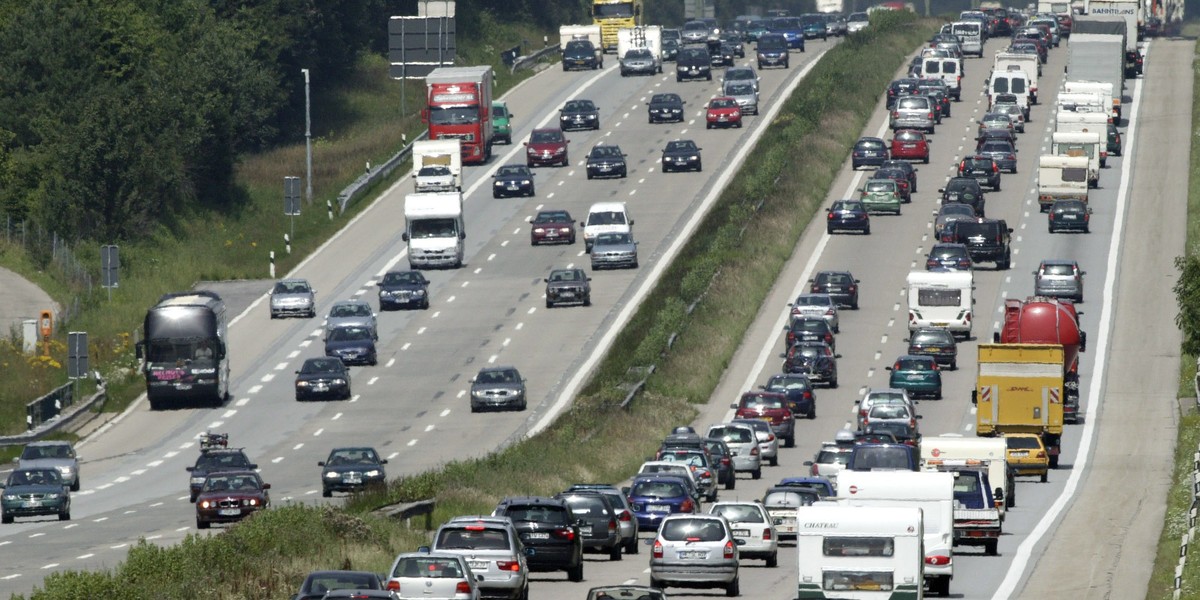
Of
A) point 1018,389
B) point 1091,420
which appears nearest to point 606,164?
point 1091,420

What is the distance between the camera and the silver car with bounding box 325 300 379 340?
7412 cm

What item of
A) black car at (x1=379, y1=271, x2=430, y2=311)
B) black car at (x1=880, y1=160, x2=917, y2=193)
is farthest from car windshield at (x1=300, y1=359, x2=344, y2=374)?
black car at (x1=880, y1=160, x2=917, y2=193)

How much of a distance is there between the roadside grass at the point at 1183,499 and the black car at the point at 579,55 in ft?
144

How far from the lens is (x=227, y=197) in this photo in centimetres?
10338

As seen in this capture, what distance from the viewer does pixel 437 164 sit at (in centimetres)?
9500

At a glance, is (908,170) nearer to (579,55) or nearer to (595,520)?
(579,55)

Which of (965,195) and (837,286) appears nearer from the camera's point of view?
(837,286)

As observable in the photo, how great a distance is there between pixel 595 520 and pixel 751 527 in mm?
2848

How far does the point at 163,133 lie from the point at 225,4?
2407 cm

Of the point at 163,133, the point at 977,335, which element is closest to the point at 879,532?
the point at 977,335

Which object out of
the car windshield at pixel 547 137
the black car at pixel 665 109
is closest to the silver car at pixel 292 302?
the car windshield at pixel 547 137

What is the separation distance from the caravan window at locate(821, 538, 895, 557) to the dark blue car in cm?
1144

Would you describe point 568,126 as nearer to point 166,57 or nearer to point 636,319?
point 166,57

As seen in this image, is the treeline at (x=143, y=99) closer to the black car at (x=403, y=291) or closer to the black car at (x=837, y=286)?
the black car at (x=403, y=291)
